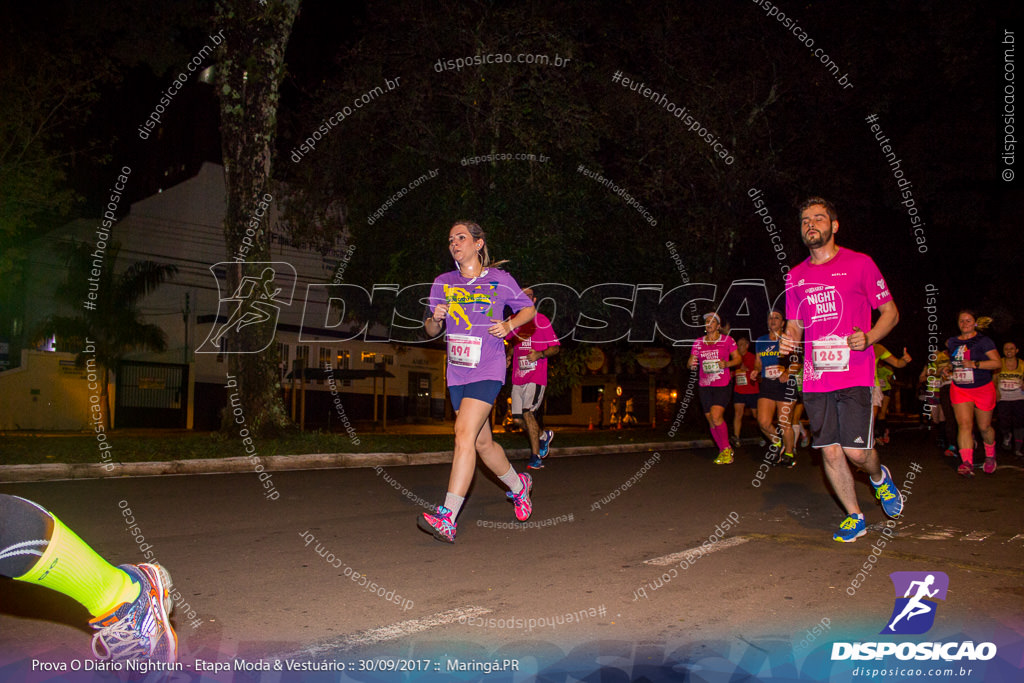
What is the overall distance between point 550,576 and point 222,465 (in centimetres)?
692

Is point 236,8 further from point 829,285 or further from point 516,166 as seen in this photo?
point 829,285

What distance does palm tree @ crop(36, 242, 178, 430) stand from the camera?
2411 cm

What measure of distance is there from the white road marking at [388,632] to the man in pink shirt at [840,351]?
290 cm

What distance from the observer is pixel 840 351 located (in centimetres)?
547

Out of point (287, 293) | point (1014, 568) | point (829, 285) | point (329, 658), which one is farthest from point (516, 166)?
point (287, 293)

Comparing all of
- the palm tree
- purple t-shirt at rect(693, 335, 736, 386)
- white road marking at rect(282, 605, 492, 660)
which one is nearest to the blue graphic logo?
white road marking at rect(282, 605, 492, 660)

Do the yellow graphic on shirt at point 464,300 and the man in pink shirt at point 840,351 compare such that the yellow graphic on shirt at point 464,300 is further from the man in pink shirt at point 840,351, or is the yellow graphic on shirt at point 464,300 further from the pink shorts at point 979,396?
the pink shorts at point 979,396

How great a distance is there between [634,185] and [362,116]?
21.8 ft

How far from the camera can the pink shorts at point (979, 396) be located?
9477 mm

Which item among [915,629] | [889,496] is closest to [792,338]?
[889,496]

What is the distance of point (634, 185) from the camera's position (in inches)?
758

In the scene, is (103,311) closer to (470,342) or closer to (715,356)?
(715,356)

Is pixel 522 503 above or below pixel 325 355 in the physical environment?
below

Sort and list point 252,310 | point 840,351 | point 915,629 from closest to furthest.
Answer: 1. point 915,629
2. point 840,351
3. point 252,310
